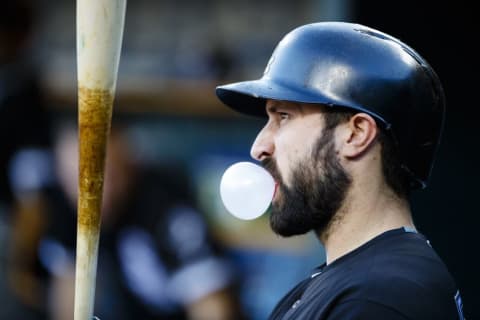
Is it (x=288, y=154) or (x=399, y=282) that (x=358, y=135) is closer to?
(x=288, y=154)

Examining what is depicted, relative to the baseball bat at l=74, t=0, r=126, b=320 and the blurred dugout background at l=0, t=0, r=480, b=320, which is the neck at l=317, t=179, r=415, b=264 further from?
the blurred dugout background at l=0, t=0, r=480, b=320

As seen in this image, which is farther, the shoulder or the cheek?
the cheek

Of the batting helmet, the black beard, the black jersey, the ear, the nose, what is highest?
the batting helmet

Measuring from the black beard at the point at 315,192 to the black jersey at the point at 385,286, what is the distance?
0.43 ft

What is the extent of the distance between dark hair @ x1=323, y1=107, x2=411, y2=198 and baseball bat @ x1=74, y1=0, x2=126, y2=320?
525 mm

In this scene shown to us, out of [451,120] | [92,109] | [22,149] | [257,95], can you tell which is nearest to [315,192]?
[257,95]

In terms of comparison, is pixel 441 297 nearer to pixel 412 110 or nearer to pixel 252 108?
pixel 412 110

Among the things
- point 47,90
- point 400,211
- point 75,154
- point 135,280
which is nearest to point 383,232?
point 400,211

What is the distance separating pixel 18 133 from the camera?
4.64m

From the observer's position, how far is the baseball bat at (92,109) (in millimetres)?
2102

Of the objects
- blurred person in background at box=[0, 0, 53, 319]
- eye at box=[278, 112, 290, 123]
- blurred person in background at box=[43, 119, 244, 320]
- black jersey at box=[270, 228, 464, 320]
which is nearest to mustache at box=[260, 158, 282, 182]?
eye at box=[278, 112, 290, 123]

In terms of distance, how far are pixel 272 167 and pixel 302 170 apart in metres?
0.09

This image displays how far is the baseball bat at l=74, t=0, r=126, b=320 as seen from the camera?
2.10 meters

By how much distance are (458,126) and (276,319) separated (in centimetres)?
288
